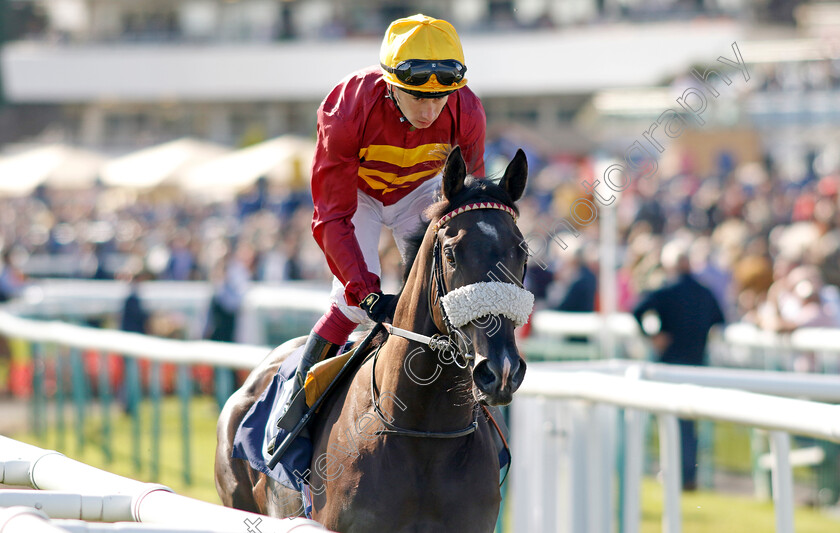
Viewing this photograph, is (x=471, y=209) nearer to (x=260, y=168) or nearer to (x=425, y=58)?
(x=425, y=58)

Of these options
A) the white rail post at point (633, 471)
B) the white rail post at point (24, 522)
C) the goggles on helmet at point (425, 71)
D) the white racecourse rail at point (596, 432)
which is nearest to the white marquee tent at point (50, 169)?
the white racecourse rail at point (596, 432)

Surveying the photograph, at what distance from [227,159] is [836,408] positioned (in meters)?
20.7

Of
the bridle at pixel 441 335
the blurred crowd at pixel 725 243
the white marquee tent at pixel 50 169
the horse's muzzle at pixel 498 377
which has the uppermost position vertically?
the white marquee tent at pixel 50 169

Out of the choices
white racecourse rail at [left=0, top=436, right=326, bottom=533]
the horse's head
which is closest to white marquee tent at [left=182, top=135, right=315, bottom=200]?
the horse's head

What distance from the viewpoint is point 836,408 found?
2.88m

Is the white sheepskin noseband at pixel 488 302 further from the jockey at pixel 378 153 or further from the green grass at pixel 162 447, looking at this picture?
the green grass at pixel 162 447

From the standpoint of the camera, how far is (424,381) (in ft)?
9.91

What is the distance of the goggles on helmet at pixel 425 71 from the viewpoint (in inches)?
122

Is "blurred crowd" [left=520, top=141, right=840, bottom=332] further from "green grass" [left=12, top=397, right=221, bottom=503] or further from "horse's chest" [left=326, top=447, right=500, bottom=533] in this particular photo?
"green grass" [left=12, top=397, right=221, bottom=503]

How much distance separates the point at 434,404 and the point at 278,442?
649 mm

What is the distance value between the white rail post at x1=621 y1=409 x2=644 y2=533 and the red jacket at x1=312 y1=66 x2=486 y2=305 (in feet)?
3.96

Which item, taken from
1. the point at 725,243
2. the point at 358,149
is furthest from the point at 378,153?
the point at 725,243

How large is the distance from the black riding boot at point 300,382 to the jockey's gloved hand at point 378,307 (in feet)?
1.04

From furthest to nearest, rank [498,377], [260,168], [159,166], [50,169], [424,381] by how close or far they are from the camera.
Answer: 1. [50,169]
2. [159,166]
3. [260,168]
4. [424,381]
5. [498,377]
